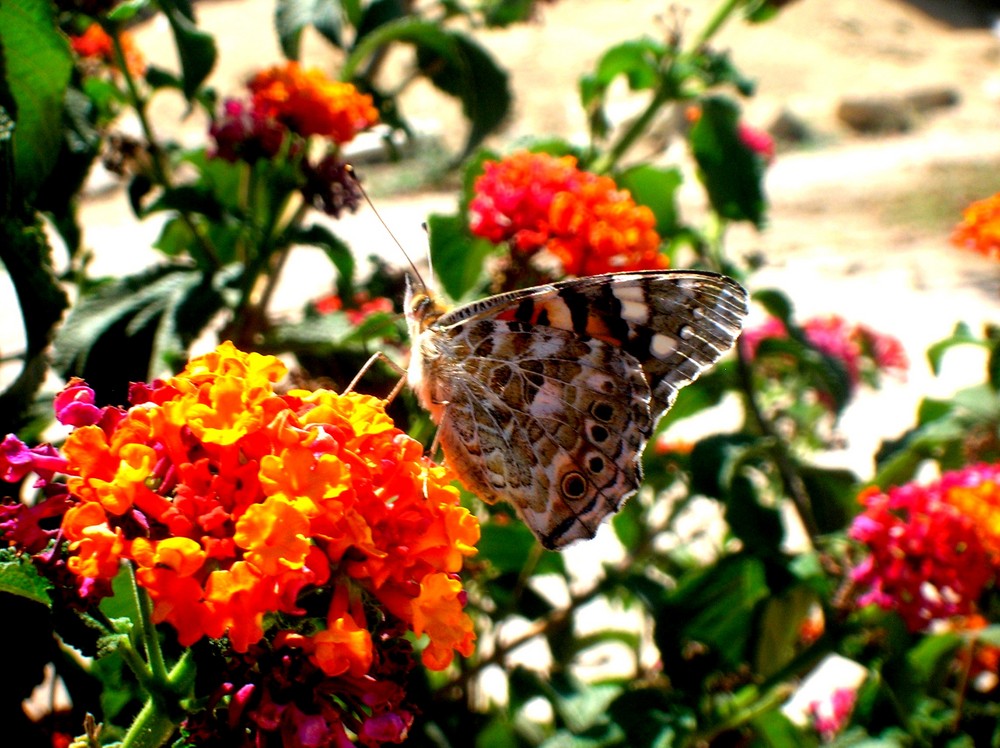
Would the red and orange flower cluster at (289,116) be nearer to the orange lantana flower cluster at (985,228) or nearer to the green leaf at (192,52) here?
the green leaf at (192,52)

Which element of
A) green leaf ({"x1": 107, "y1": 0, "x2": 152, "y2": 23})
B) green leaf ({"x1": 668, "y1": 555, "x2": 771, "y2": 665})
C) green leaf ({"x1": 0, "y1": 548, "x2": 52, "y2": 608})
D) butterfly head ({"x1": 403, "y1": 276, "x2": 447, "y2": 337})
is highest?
green leaf ({"x1": 107, "y1": 0, "x2": 152, "y2": 23})

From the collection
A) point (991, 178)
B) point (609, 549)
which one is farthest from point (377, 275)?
point (991, 178)

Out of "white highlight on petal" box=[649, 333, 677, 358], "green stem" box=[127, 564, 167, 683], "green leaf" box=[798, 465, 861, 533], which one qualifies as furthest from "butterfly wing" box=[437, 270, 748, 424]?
"green leaf" box=[798, 465, 861, 533]

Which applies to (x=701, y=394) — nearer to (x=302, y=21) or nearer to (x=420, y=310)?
(x=420, y=310)

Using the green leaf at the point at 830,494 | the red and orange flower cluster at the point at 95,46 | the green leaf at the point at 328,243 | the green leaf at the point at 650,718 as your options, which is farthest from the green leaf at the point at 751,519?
the red and orange flower cluster at the point at 95,46

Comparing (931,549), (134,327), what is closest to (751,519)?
(931,549)

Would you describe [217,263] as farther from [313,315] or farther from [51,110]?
[51,110]

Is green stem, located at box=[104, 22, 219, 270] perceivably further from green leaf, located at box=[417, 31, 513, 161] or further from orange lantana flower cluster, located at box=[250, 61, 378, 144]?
green leaf, located at box=[417, 31, 513, 161]
